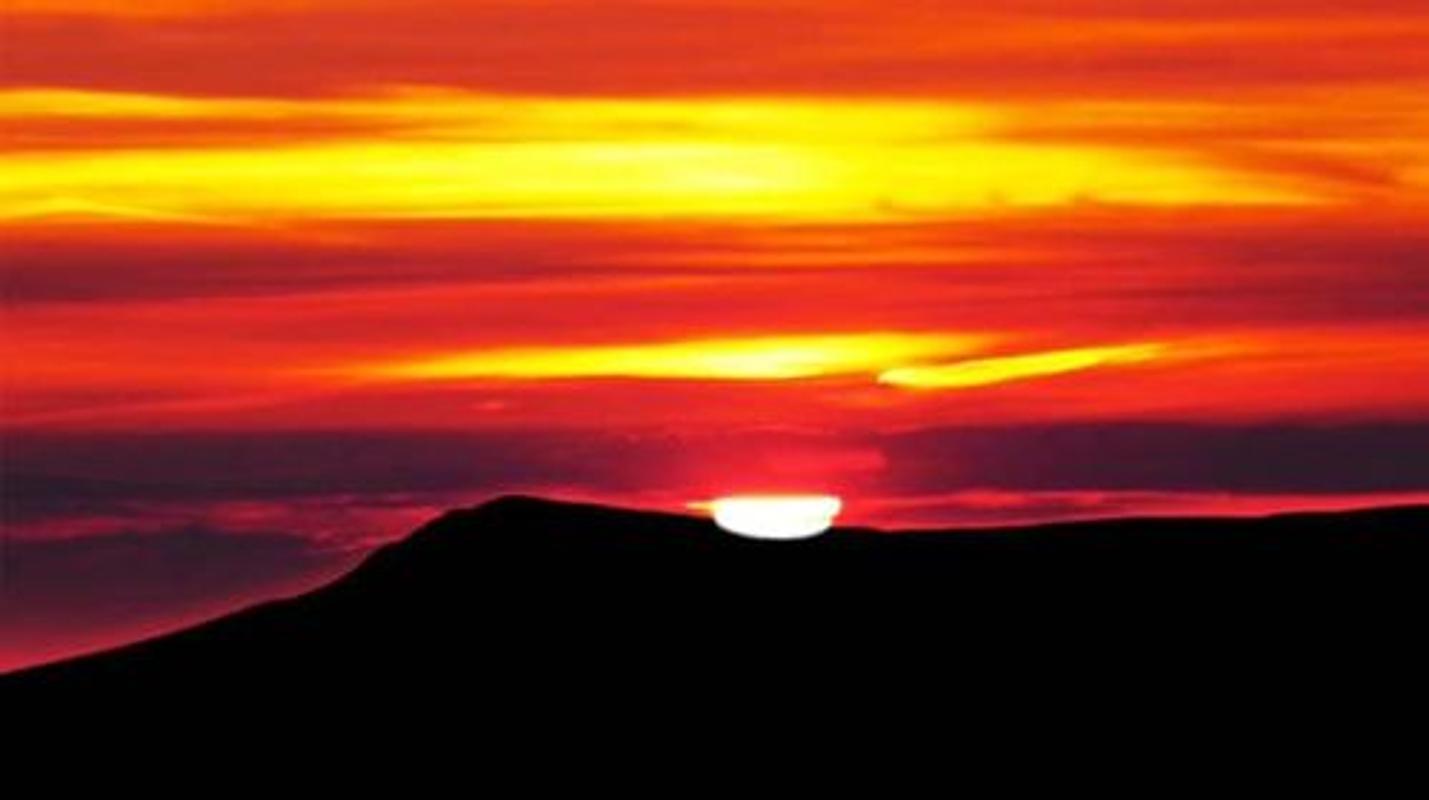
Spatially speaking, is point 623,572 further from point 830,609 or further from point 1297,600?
point 1297,600

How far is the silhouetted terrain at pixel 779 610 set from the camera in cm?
6581

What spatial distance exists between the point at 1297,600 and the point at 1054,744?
15.1 ft

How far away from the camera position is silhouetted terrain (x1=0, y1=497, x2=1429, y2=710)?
216 feet

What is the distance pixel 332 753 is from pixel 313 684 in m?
2.04

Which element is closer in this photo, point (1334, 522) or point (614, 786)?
point (614, 786)

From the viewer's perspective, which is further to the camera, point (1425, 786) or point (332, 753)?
point (332, 753)

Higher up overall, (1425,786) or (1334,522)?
(1334,522)

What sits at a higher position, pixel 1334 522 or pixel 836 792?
pixel 1334 522

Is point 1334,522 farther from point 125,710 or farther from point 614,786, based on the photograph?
point 125,710

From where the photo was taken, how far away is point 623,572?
6806 cm

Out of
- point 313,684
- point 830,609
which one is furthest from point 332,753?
point 830,609

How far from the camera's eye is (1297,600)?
6594 centimetres

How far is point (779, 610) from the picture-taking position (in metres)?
67.5

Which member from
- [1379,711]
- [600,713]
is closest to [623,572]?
[600,713]
